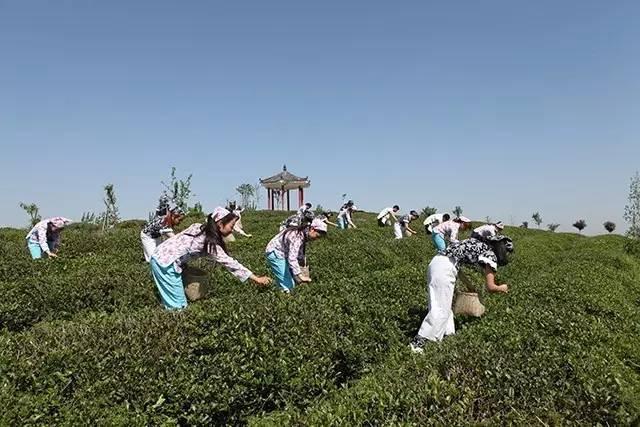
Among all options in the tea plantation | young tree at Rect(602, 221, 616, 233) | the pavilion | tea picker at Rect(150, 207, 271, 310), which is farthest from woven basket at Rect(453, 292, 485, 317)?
young tree at Rect(602, 221, 616, 233)

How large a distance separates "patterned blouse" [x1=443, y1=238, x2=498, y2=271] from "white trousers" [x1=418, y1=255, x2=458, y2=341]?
0.32 feet

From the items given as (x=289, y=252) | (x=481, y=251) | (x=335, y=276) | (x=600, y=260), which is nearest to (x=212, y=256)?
(x=289, y=252)

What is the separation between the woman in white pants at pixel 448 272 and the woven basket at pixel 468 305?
0.48 m

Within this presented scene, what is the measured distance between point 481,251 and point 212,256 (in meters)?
3.00

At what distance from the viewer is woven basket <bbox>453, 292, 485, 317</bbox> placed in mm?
6773

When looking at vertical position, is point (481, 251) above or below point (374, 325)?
above

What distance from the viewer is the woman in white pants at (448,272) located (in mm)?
6094

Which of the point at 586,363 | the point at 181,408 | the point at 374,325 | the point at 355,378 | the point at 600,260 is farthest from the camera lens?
the point at 600,260

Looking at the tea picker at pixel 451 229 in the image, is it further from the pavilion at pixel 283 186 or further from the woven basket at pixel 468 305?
the pavilion at pixel 283 186

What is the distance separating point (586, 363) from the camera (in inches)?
185

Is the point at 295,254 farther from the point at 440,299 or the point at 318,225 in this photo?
the point at 440,299

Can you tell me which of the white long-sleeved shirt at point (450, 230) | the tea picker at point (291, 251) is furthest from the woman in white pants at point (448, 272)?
the white long-sleeved shirt at point (450, 230)

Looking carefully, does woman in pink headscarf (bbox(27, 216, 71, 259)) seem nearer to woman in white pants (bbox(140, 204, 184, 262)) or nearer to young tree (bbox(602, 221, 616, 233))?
woman in white pants (bbox(140, 204, 184, 262))

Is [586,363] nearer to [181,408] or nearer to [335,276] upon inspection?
[181,408]
